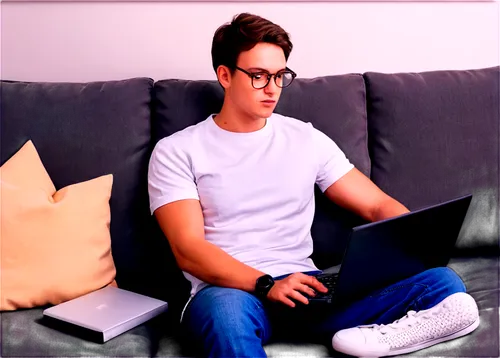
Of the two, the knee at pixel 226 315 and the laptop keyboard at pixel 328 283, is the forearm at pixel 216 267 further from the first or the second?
the laptop keyboard at pixel 328 283

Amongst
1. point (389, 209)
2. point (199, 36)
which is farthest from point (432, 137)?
point (199, 36)

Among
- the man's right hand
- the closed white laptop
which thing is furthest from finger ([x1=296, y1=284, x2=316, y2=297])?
the closed white laptop

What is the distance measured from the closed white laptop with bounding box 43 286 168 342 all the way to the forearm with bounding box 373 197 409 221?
0.66 m

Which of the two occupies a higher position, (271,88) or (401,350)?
(271,88)

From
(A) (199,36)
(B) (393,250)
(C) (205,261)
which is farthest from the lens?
(A) (199,36)

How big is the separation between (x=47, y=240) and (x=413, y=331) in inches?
38.3

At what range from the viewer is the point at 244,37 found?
181 centimetres

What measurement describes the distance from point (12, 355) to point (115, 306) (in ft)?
0.91

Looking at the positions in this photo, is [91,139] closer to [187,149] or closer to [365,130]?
[187,149]

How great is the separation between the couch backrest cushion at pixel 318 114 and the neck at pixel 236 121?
11cm

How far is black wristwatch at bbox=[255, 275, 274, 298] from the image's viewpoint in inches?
62.6

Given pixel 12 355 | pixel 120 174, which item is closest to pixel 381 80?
pixel 120 174

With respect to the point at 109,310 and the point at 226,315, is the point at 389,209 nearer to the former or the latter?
the point at 226,315

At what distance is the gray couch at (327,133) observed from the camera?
6.34 ft
